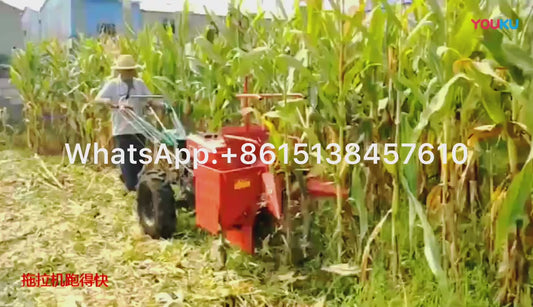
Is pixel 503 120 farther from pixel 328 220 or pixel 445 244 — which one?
pixel 328 220

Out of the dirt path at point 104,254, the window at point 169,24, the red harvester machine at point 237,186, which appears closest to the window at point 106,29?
the window at point 169,24

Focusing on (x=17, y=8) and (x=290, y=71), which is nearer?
(x=290, y=71)

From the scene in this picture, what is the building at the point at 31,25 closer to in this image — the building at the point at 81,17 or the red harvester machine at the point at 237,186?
the building at the point at 81,17

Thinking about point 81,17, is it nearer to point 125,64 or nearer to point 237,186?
point 125,64

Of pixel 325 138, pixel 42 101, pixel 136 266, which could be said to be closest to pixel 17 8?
pixel 136 266

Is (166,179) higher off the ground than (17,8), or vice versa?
(17,8)

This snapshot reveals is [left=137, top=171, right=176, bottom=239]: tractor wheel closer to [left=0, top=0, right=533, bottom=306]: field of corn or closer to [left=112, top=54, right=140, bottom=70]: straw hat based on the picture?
[left=0, top=0, right=533, bottom=306]: field of corn

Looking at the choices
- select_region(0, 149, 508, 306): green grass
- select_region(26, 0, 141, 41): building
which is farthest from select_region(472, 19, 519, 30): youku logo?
select_region(26, 0, 141, 41): building
